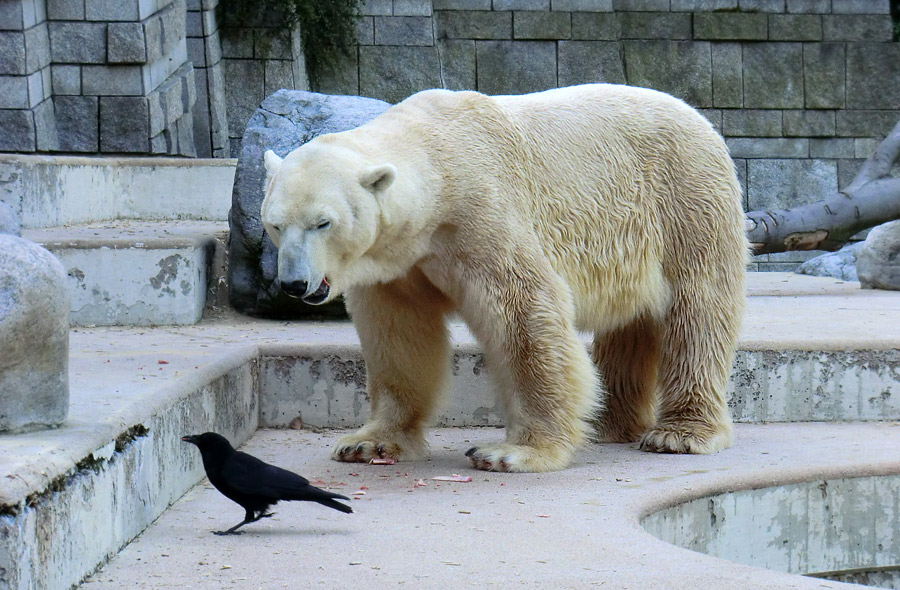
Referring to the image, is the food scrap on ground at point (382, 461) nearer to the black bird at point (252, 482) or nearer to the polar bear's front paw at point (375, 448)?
the polar bear's front paw at point (375, 448)

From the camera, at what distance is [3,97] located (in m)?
7.27

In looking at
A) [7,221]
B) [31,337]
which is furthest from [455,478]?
[7,221]

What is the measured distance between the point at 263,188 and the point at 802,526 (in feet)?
9.59

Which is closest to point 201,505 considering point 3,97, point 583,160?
point 583,160

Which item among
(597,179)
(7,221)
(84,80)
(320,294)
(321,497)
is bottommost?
(321,497)

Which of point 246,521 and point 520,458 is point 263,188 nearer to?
point 520,458

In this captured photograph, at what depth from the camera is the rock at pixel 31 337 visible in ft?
8.12

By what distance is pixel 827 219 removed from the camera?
306 inches

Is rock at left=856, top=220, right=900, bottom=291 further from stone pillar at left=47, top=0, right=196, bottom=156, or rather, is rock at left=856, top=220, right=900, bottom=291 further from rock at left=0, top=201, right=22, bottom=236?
rock at left=0, top=201, right=22, bottom=236

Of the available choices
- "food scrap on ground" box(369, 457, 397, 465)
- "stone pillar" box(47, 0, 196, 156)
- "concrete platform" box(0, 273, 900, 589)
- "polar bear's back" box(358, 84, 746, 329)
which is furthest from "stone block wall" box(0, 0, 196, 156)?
"food scrap on ground" box(369, 457, 397, 465)

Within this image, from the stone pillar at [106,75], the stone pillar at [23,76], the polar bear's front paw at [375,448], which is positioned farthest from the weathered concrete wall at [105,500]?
the stone pillar at [106,75]

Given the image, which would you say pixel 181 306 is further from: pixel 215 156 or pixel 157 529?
pixel 215 156

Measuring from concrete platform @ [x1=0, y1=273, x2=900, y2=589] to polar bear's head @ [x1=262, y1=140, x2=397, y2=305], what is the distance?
0.51 metres

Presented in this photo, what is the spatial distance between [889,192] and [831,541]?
4.48 metres
